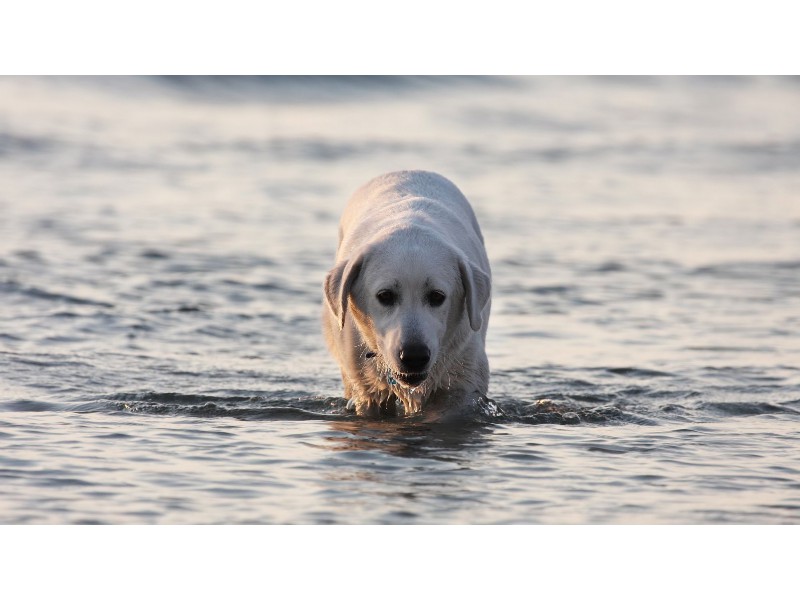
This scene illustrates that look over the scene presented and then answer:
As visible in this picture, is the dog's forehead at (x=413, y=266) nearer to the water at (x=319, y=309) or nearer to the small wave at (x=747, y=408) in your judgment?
the water at (x=319, y=309)

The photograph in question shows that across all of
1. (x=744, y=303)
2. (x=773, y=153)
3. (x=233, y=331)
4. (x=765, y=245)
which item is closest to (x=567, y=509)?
(x=233, y=331)

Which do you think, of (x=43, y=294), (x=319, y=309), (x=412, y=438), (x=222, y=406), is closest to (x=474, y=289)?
(x=412, y=438)

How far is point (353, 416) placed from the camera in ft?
28.5

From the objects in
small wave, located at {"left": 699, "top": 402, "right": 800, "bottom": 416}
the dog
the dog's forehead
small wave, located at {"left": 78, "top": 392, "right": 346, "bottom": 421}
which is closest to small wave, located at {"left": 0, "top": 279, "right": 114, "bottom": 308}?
small wave, located at {"left": 78, "top": 392, "right": 346, "bottom": 421}

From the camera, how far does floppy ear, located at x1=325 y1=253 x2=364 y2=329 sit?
25.3 feet

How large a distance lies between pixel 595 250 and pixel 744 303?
8.83ft

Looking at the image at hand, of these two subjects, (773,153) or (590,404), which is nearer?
(590,404)

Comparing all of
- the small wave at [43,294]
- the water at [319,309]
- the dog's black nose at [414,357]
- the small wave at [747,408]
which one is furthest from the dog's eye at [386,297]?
the small wave at [43,294]

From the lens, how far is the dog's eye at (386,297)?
7523 millimetres

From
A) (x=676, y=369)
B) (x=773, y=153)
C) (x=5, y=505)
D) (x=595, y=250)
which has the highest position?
(x=773, y=153)

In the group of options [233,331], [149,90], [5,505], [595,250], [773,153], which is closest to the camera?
[5,505]

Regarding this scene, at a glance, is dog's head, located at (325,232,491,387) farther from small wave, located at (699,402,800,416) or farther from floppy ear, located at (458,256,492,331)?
small wave, located at (699,402,800,416)

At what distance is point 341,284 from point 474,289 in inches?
32.0

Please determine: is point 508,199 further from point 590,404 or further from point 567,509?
point 567,509
